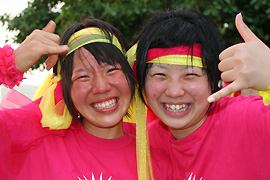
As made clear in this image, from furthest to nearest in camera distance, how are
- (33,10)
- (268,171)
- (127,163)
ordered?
(33,10)
(127,163)
(268,171)

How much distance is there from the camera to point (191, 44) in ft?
7.00

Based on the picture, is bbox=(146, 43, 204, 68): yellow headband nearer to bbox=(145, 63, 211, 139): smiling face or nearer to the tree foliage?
bbox=(145, 63, 211, 139): smiling face

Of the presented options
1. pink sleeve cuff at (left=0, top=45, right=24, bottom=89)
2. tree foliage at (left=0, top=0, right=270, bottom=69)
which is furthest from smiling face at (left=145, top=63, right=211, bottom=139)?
tree foliage at (left=0, top=0, right=270, bottom=69)

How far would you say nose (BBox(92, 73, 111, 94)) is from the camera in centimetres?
202

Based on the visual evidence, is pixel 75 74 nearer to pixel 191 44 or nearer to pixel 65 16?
pixel 191 44

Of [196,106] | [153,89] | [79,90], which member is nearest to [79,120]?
[79,90]

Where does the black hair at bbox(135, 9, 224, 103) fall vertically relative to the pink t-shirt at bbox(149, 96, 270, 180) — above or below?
above

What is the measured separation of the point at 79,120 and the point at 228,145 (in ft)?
3.11

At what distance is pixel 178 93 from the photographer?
206cm

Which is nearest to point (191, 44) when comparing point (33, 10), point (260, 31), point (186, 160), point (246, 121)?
point (246, 121)

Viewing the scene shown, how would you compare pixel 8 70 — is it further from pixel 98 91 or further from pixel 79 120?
pixel 79 120

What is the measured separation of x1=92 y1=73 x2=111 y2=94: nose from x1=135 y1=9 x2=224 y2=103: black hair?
27 centimetres

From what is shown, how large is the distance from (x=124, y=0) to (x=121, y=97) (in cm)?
208

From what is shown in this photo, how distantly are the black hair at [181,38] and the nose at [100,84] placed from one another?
27cm
